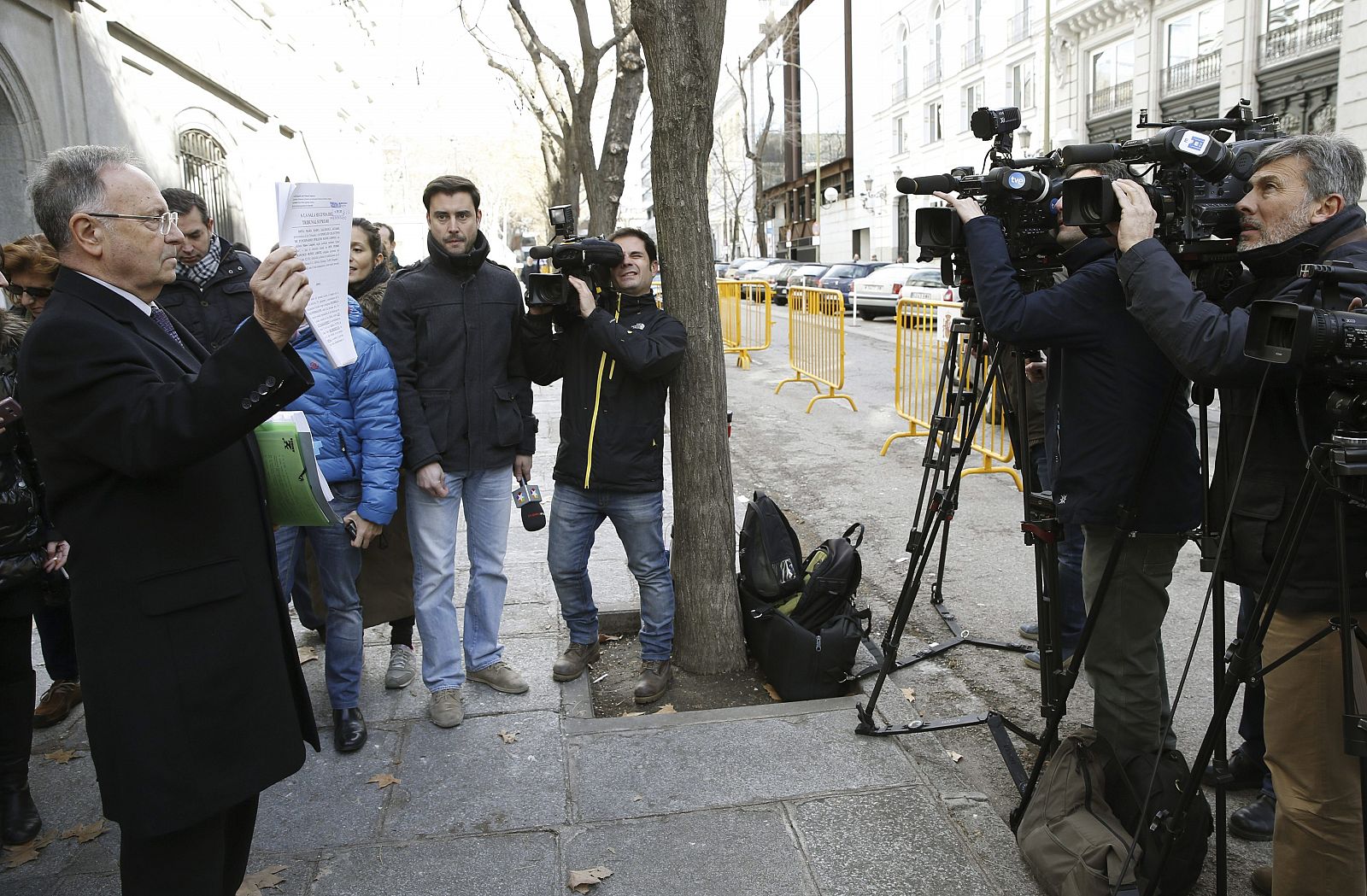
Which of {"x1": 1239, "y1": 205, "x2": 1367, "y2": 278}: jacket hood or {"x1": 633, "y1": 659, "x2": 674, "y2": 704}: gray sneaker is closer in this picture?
{"x1": 1239, "y1": 205, "x2": 1367, "y2": 278}: jacket hood

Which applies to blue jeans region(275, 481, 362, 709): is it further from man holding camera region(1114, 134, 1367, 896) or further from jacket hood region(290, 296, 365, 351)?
man holding camera region(1114, 134, 1367, 896)

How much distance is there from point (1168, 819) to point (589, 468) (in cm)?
245

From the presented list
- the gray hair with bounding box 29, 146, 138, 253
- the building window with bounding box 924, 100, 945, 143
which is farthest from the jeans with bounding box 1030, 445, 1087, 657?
the building window with bounding box 924, 100, 945, 143

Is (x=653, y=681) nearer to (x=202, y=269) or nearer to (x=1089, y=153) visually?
(x=202, y=269)

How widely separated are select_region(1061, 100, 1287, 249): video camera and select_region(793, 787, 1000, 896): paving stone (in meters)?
1.87

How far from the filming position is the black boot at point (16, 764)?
3.27 meters

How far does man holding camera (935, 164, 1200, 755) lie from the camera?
306 cm

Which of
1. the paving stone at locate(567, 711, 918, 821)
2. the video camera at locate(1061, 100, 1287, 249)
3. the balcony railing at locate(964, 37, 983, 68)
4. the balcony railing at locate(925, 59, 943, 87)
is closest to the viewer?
the video camera at locate(1061, 100, 1287, 249)

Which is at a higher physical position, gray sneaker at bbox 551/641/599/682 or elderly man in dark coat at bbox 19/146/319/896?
elderly man in dark coat at bbox 19/146/319/896

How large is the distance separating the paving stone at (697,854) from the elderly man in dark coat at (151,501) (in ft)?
3.76

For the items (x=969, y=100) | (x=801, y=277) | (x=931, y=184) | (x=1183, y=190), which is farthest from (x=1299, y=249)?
(x=969, y=100)

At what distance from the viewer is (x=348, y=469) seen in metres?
3.95

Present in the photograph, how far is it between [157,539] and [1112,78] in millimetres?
34733

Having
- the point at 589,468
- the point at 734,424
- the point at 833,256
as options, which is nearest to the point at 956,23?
the point at 833,256
